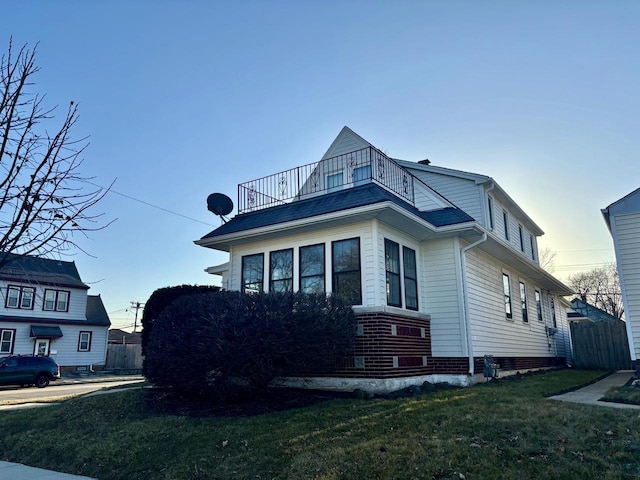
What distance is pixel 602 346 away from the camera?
19109 millimetres

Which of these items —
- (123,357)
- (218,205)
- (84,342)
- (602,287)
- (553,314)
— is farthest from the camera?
(602,287)

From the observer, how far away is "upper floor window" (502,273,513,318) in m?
14.4

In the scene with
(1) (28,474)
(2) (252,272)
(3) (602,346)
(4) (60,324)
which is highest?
(2) (252,272)

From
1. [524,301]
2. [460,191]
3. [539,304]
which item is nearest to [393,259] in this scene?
[460,191]

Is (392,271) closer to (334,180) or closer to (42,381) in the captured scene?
(334,180)

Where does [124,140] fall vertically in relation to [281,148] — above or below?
below

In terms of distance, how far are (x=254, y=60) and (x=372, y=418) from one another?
8473mm

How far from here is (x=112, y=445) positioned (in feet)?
20.5

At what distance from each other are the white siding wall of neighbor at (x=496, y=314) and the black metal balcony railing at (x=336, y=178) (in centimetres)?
279

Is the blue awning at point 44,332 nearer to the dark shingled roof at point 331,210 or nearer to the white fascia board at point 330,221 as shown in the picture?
the white fascia board at point 330,221

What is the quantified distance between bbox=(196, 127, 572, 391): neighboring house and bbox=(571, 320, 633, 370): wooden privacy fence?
6.09 metres

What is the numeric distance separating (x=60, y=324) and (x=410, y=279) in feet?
85.9

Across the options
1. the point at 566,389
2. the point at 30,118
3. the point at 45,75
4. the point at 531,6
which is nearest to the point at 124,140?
the point at 45,75

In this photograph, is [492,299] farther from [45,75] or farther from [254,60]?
[45,75]
